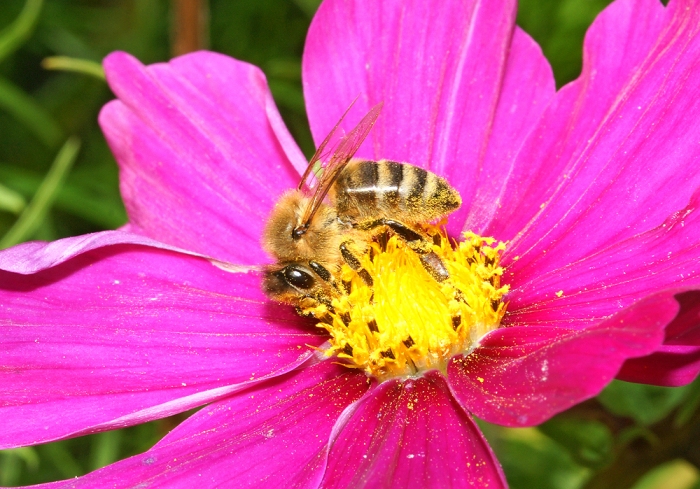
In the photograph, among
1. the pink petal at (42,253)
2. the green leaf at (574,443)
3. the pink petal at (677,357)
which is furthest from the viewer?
the green leaf at (574,443)

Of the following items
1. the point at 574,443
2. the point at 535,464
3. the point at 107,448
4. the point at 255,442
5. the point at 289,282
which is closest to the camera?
the point at 255,442

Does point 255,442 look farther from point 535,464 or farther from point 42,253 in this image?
point 535,464

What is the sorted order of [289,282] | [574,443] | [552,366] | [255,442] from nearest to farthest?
[552,366]
[255,442]
[289,282]
[574,443]

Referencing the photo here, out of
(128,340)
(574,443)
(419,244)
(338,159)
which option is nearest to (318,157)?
(338,159)

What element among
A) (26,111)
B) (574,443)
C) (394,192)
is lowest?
(574,443)

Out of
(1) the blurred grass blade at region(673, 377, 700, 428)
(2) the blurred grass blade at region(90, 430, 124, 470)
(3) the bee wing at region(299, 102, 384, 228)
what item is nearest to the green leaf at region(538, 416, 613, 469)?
(1) the blurred grass blade at region(673, 377, 700, 428)

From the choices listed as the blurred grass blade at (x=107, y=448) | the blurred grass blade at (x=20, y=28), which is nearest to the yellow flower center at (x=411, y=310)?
the blurred grass blade at (x=107, y=448)

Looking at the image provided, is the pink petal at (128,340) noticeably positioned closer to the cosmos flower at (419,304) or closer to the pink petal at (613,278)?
the cosmos flower at (419,304)
